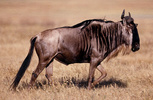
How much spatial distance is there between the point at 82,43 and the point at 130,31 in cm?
130

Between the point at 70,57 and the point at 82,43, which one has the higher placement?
the point at 82,43

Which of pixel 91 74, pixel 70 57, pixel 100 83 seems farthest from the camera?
pixel 100 83

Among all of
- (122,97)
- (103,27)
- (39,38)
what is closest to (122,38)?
(103,27)

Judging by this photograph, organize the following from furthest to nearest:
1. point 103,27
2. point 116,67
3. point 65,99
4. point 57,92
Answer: point 116,67 → point 103,27 → point 57,92 → point 65,99

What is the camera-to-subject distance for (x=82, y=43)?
6992 mm

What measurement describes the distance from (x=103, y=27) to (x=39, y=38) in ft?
5.50

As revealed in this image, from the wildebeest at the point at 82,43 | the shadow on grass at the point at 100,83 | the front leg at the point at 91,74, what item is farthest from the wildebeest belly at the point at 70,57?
the shadow on grass at the point at 100,83

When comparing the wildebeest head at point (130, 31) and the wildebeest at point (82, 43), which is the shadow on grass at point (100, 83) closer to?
the wildebeest at point (82, 43)

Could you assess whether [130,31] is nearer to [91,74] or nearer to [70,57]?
[91,74]

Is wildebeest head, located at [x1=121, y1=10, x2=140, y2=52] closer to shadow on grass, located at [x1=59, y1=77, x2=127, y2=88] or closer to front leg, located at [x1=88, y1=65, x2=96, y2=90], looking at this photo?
front leg, located at [x1=88, y1=65, x2=96, y2=90]

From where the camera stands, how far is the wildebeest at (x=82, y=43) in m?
6.74

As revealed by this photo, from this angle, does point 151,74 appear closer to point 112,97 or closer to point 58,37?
point 112,97

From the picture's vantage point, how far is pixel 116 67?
969 cm

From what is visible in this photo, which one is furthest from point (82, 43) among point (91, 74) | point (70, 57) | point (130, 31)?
point (130, 31)
